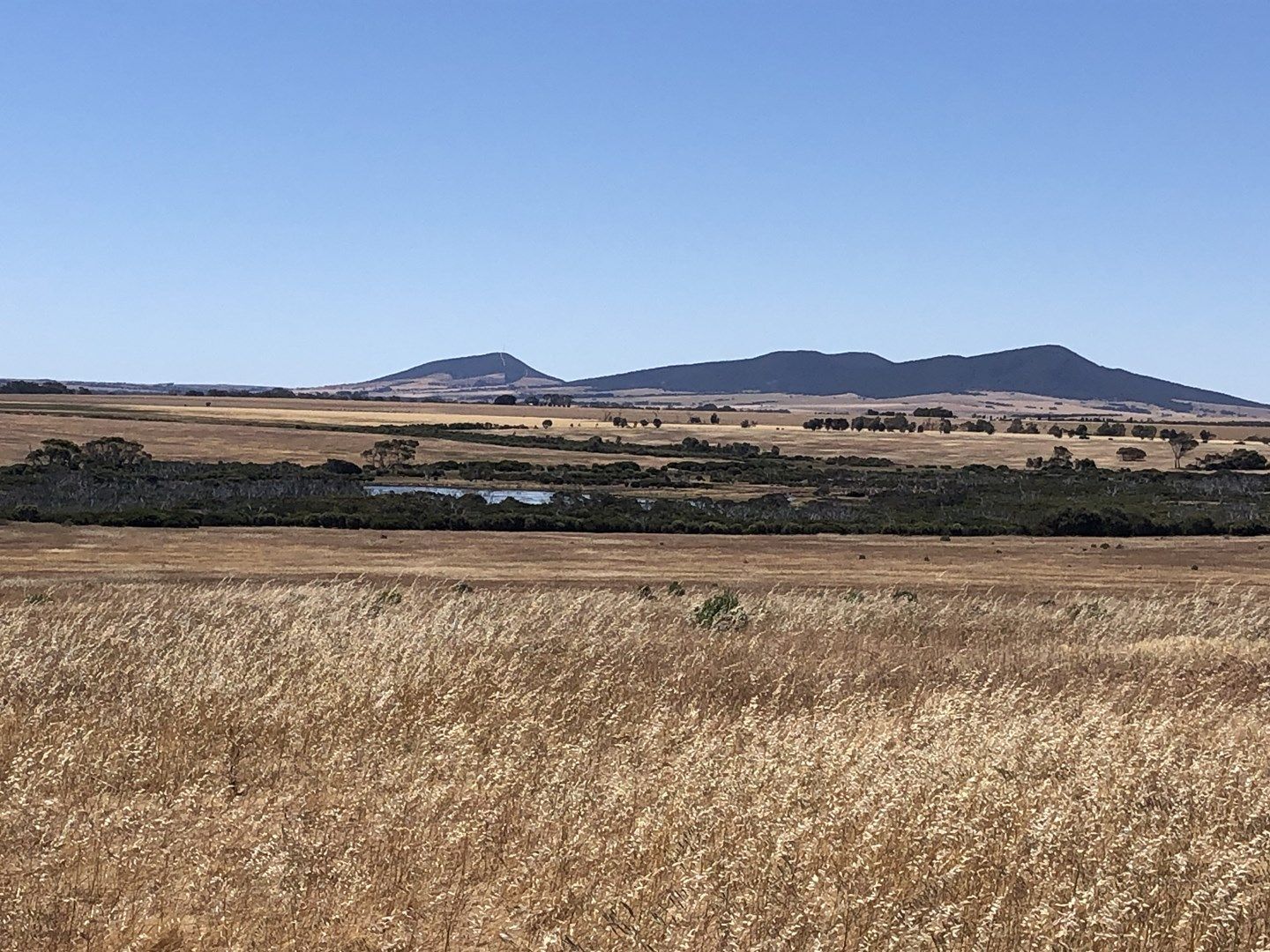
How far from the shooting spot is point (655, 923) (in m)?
5.35

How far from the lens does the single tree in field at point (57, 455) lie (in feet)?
321

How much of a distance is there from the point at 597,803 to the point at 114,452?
109 metres

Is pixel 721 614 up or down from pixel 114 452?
up

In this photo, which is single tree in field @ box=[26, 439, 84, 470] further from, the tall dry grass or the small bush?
the tall dry grass

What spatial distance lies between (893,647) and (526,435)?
14395 cm

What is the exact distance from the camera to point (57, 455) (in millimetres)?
101562

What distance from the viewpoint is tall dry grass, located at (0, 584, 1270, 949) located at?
17.7 feet

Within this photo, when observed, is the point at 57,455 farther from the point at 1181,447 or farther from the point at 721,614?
the point at 1181,447

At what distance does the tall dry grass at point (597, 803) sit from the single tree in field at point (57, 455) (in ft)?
310

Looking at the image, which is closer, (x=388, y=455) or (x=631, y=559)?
(x=631, y=559)

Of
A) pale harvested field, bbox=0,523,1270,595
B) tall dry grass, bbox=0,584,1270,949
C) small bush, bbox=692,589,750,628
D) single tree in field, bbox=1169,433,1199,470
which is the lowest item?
pale harvested field, bbox=0,523,1270,595

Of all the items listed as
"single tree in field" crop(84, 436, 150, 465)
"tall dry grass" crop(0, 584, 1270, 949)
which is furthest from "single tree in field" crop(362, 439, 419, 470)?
"tall dry grass" crop(0, 584, 1270, 949)

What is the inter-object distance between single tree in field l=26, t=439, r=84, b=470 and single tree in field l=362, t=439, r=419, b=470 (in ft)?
77.7

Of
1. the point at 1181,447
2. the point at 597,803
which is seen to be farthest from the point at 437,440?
the point at 597,803
